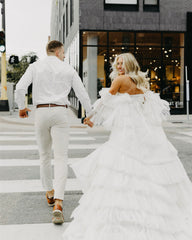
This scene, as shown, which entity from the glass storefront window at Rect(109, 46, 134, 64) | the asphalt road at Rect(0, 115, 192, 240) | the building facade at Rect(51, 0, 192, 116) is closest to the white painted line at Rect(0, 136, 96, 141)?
the asphalt road at Rect(0, 115, 192, 240)

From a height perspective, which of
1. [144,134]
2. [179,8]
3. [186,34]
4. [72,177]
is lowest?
[72,177]

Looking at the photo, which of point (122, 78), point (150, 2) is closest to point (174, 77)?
point (150, 2)

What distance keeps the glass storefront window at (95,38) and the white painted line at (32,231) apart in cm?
1581

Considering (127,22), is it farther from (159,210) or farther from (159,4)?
(159,210)

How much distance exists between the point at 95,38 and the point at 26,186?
1434cm

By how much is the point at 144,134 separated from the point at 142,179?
1.53 feet

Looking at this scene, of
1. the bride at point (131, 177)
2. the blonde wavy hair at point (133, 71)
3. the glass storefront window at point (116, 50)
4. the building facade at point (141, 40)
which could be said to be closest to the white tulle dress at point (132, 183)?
the bride at point (131, 177)

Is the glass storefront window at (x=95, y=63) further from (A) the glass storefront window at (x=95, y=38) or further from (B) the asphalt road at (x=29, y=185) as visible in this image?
(B) the asphalt road at (x=29, y=185)

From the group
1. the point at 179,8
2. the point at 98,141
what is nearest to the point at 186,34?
the point at 179,8

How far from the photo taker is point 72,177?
21.0 ft

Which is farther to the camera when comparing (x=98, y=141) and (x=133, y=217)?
(x=98, y=141)

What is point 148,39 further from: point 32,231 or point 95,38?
point 32,231

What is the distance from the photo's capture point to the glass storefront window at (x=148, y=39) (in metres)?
19.5

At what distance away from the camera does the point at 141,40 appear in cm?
1959
